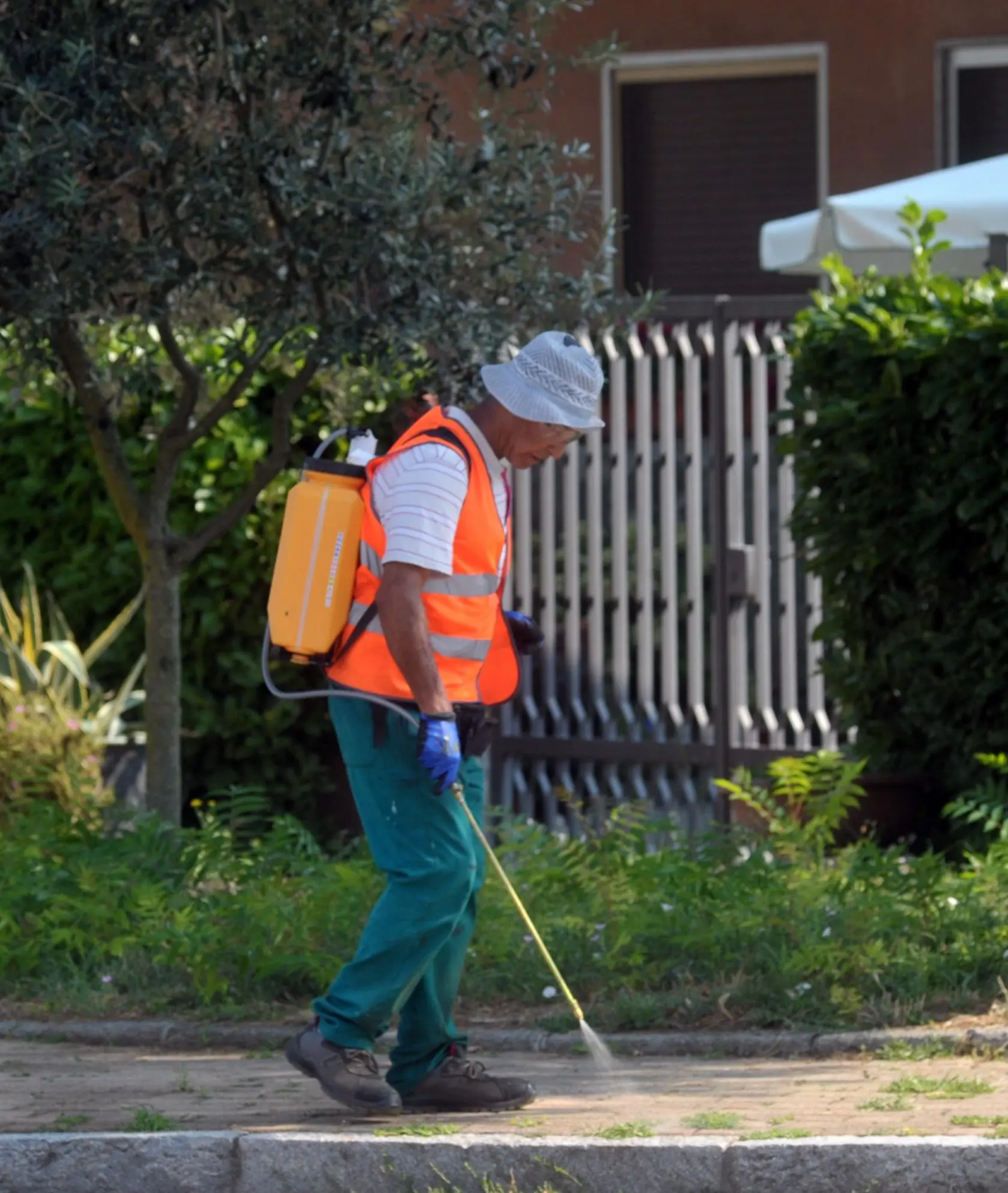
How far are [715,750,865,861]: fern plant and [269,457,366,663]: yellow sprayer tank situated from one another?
2.21 m

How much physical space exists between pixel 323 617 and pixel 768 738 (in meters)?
4.46

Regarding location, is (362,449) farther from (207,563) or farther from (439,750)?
(207,563)

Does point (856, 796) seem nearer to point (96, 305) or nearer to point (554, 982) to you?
point (554, 982)

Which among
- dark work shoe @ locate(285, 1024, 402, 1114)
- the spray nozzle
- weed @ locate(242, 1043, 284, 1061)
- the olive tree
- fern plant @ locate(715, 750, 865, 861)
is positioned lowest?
weed @ locate(242, 1043, 284, 1061)

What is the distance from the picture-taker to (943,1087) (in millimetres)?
5328

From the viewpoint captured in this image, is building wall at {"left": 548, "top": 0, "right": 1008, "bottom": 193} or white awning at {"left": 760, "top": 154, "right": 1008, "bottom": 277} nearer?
white awning at {"left": 760, "top": 154, "right": 1008, "bottom": 277}

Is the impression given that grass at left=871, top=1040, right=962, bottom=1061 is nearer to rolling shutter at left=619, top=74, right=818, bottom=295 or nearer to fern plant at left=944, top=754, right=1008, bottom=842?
fern plant at left=944, top=754, right=1008, bottom=842

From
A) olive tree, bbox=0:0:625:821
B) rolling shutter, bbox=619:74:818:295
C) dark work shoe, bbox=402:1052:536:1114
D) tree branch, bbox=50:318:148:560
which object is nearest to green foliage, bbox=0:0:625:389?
olive tree, bbox=0:0:625:821

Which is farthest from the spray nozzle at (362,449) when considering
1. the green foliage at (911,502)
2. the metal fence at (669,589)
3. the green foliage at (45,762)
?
the metal fence at (669,589)

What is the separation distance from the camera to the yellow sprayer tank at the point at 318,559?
5.09 meters

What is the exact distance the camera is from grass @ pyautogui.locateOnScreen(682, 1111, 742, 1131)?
5.02m

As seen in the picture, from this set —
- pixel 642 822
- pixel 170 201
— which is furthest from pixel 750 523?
pixel 170 201

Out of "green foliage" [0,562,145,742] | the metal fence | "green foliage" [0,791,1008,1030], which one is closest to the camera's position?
"green foliage" [0,791,1008,1030]

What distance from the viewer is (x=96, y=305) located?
716 cm
